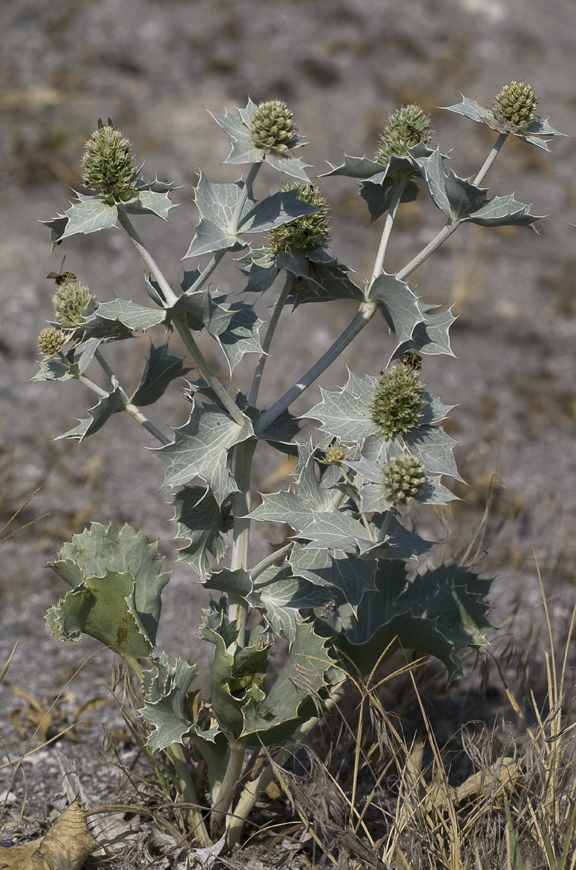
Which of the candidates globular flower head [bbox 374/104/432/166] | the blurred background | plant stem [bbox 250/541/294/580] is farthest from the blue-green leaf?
globular flower head [bbox 374/104/432/166]

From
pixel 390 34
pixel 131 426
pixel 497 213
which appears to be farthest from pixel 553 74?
pixel 497 213

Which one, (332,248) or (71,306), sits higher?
(71,306)

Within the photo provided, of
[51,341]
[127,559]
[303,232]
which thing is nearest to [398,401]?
[303,232]

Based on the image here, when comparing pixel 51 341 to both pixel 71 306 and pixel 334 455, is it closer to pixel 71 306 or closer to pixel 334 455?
pixel 71 306

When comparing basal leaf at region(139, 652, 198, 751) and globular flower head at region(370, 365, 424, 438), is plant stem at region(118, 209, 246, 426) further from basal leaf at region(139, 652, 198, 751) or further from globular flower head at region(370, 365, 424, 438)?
basal leaf at region(139, 652, 198, 751)

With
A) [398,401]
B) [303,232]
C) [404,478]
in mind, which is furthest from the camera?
[303,232]

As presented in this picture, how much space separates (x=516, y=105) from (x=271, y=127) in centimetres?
55

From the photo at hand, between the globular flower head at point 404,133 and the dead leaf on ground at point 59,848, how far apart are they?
1.75 m

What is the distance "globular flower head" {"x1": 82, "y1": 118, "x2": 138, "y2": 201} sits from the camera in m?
1.61

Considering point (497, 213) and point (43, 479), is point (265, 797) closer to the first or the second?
point (497, 213)

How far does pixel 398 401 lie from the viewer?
1634 millimetres

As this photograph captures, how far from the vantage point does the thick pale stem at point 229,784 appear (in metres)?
1.87

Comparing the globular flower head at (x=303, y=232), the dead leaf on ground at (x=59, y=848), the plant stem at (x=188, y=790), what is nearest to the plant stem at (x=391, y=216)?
the globular flower head at (x=303, y=232)

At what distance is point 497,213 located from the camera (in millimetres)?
1711
